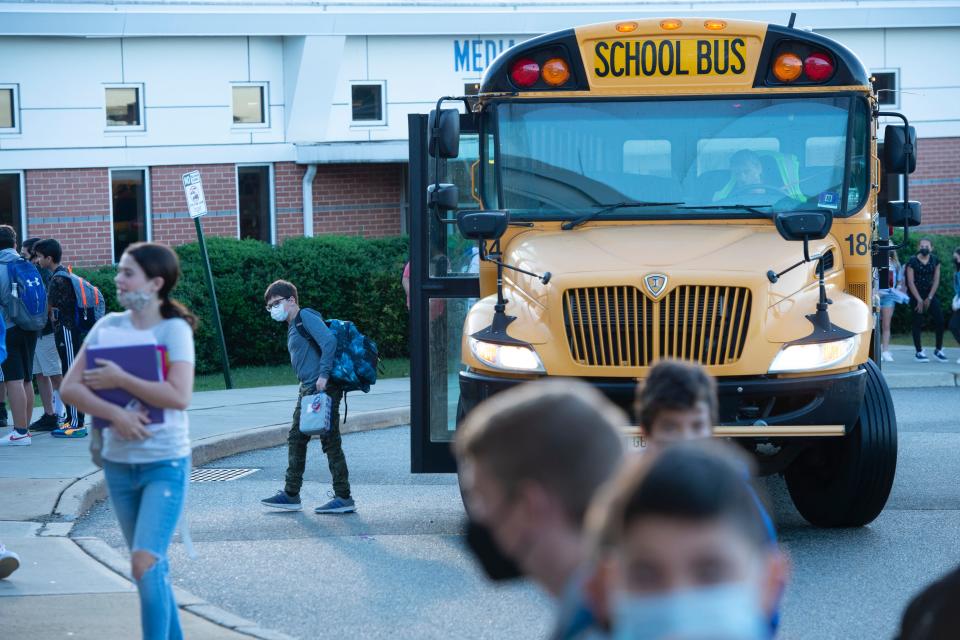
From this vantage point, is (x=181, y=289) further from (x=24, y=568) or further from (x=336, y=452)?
(x=24, y=568)

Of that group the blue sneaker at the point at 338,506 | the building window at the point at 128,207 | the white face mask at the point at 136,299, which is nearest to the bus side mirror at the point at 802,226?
the blue sneaker at the point at 338,506

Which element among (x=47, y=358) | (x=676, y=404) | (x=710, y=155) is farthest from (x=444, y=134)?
(x=47, y=358)

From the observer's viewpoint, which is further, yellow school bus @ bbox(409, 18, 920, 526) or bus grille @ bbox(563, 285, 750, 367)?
yellow school bus @ bbox(409, 18, 920, 526)

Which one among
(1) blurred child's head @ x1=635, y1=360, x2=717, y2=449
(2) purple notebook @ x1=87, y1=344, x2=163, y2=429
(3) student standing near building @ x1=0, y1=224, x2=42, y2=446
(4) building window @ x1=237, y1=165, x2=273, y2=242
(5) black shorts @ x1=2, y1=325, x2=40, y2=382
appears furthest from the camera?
(4) building window @ x1=237, y1=165, x2=273, y2=242

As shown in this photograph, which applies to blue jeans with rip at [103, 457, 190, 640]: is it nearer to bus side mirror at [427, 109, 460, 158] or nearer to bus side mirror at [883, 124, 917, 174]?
bus side mirror at [427, 109, 460, 158]

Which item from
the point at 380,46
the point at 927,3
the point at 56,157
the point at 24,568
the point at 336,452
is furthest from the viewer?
the point at 927,3

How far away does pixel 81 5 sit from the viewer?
802 inches

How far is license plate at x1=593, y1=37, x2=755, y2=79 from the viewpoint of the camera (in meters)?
8.73

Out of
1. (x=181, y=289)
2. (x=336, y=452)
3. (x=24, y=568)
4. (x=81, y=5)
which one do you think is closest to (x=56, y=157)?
(x=81, y=5)

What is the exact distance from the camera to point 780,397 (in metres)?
7.93

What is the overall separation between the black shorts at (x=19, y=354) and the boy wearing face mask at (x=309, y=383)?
3.60 metres

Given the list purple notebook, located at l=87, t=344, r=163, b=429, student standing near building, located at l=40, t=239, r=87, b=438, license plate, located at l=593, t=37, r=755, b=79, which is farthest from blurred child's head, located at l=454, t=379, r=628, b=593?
student standing near building, located at l=40, t=239, r=87, b=438

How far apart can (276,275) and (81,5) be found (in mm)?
4910

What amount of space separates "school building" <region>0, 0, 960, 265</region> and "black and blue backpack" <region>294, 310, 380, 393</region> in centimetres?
1244
